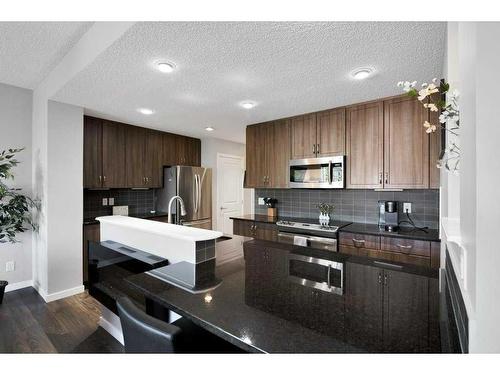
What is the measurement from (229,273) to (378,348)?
0.77m

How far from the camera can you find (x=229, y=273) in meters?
1.30

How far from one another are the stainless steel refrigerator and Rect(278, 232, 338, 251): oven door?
1843 mm

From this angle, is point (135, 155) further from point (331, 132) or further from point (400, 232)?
point (400, 232)

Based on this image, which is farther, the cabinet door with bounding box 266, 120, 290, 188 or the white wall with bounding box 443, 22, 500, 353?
the cabinet door with bounding box 266, 120, 290, 188

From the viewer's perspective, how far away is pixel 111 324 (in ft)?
7.14

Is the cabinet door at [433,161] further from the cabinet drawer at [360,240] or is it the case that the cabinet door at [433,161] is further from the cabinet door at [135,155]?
the cabinet door at [135,155]

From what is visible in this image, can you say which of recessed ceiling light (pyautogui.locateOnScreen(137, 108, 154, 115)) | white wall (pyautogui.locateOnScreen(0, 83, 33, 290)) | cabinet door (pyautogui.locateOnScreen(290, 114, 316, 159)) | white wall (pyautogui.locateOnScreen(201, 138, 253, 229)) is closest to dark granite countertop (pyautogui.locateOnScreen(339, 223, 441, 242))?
cabinet door (pyautogui.locateOnScreen(290, 114, 316, 159))

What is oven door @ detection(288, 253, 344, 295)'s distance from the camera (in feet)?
3.66

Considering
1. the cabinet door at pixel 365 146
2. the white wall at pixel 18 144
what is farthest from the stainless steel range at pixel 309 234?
the white wall at pixel 18 144

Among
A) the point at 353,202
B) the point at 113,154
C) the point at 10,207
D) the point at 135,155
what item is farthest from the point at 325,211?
the point at 10,207

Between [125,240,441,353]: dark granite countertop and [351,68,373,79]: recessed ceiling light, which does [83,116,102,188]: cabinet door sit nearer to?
[125,240,441,353]: dark granite countertop

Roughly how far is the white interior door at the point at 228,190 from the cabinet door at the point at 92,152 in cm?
220

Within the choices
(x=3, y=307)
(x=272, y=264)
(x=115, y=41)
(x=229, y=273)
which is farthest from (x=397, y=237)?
(x=3, y=307)

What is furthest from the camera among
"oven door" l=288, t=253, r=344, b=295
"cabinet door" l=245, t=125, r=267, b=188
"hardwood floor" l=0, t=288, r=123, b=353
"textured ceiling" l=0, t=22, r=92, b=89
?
"cabinet door" l=245, t=125, r=267, b=188
